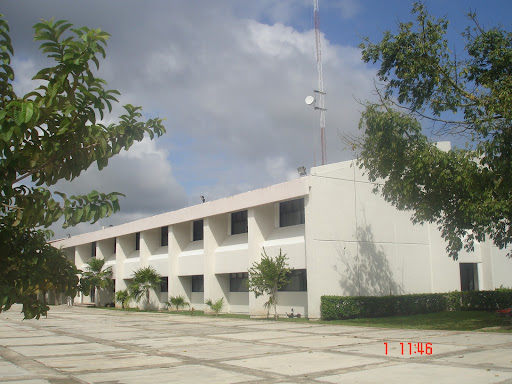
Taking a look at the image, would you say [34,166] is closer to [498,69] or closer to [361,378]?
[361,378]

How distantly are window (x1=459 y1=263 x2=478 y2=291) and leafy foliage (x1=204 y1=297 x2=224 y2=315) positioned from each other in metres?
14.6

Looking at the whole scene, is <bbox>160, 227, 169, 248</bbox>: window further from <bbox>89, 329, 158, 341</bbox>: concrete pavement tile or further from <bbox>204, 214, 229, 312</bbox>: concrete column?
<bbox>89, 329, 158, 341</bbox>: concrete pavement tile

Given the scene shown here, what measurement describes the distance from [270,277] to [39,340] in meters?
10.4

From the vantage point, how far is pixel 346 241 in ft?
81.0

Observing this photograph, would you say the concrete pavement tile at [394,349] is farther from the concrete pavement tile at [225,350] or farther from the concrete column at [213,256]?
the concrete column at [213,256]

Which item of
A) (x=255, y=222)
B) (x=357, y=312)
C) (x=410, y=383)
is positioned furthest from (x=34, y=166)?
(x=255, y=222)

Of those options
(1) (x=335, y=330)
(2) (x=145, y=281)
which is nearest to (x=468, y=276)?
(1) (x=335, y=330)

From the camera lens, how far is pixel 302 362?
11.2m

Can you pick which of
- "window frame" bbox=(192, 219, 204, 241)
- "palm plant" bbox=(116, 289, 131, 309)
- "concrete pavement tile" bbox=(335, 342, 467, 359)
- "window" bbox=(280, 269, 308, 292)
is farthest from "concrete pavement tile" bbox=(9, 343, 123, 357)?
"palm plant" bbox=(116, 289, 131, 309)

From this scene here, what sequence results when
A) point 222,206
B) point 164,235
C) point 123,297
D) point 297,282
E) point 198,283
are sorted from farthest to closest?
1. point 164,235
2. point 123,297
3. point 198,283
4. point 222,206
5. point 297,282

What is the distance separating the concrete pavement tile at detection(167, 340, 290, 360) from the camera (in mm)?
12742

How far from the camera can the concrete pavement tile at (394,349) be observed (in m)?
11.9

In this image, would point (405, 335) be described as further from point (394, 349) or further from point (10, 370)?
point (10, 370)
